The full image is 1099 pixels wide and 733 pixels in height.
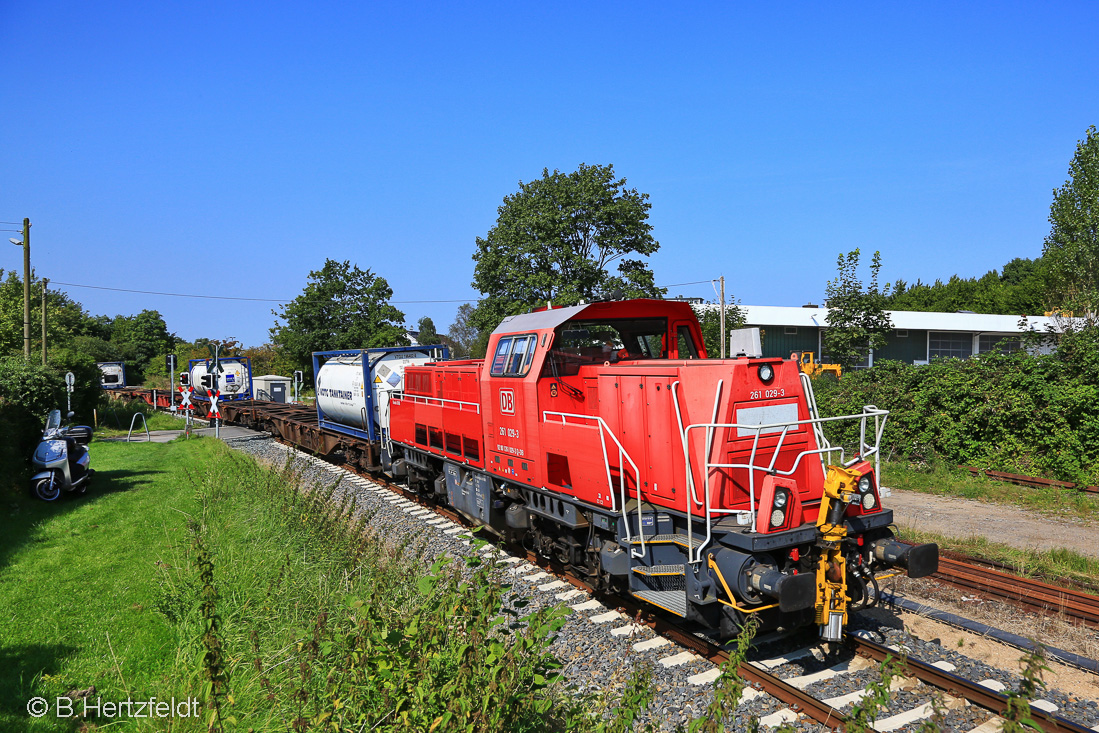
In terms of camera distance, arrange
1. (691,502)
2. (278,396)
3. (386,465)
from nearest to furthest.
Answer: (691,502), (386,465), (278,396)

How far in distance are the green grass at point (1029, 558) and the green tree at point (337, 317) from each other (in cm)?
4782

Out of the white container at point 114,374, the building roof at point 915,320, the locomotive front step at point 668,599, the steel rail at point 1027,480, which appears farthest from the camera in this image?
the white container at point 114,374

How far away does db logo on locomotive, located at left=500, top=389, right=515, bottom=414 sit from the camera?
888 cm

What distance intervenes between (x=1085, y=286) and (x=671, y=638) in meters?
38.7

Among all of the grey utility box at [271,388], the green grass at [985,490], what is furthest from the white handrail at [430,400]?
the grey utility box at [271,388]

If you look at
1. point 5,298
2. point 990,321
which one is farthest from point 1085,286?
point 5,298

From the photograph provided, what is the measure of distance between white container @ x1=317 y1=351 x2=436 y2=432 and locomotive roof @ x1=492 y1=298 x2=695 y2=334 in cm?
680

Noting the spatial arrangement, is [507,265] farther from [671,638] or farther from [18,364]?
[671,638]

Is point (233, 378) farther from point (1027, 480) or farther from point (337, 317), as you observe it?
Answer: point (1027, 480)

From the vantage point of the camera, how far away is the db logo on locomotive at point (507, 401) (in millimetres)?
8883

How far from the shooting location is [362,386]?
1692 centimetres

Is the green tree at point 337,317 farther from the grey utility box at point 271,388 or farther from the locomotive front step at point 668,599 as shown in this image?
the locomotive front step at point 668,599

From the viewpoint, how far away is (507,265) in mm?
32656

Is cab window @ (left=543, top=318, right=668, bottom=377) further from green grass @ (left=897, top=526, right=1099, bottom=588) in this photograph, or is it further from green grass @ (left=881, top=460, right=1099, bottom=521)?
green grass @ (left=881, top=460, right=1099, bottom=521)
